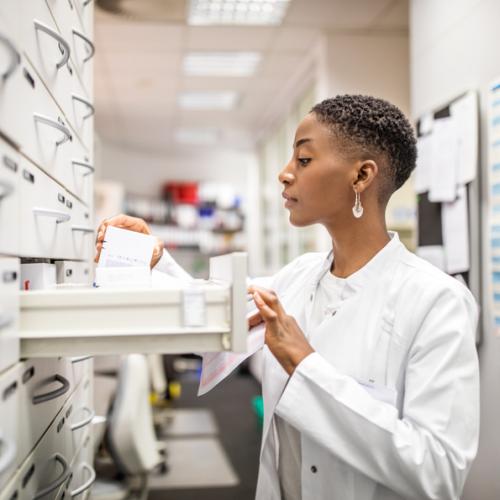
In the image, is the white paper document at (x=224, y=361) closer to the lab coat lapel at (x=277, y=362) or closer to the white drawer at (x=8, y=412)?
the lab coat lapel at (x=277, y=362)

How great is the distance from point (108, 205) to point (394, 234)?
376 centimetres

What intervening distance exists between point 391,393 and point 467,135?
1.11 meters

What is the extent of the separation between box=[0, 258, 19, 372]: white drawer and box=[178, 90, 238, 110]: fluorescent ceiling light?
163 inches

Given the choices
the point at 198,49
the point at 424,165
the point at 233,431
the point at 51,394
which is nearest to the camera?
the point at 51,394

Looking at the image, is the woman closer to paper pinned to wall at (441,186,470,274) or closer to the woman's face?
the woman's face

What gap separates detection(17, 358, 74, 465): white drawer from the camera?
0.78m

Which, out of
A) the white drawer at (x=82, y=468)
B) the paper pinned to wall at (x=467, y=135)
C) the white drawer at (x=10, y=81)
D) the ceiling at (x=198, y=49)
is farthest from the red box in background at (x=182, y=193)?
the white drawer at (x=10, y=81)

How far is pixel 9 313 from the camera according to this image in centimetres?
69

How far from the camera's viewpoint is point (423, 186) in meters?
2.10

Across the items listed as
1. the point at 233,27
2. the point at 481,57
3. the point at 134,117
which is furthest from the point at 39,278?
the point at 134,117

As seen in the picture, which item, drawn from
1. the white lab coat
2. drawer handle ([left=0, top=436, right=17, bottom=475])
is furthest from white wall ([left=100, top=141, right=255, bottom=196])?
drawer handle ([left=0, top=436, right=17, bottom=475])

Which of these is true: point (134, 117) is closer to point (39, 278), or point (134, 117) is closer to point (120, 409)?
point (120, 409)

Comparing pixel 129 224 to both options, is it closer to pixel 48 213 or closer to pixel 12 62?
pixel 48 213

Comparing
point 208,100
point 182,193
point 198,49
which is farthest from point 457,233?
point 182,193
